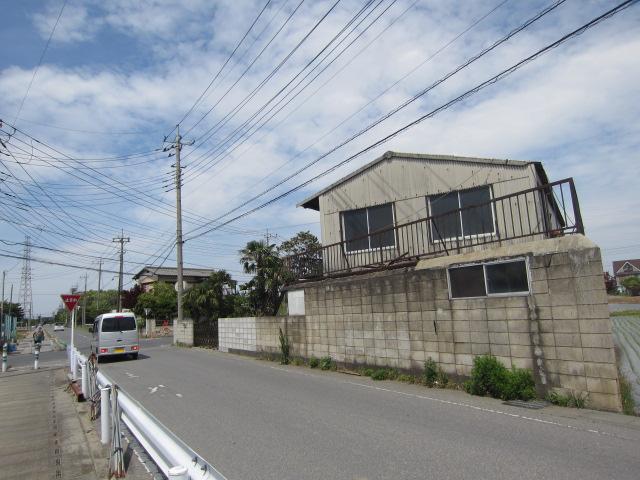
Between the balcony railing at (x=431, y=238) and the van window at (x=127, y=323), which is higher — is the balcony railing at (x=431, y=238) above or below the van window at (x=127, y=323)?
above

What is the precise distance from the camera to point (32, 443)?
6.95 m

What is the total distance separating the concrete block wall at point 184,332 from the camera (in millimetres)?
25984

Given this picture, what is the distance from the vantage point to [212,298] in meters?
30.3

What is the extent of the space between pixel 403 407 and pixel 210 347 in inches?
711

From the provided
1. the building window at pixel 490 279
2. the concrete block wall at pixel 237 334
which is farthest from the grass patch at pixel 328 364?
the building window at pixel 490 279

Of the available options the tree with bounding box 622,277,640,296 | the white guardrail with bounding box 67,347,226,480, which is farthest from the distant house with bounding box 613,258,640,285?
the white guardrail with bounding box 67,347,226,480

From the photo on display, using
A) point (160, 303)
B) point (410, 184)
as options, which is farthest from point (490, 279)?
point (160, 303)

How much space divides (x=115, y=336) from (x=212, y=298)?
1090cm

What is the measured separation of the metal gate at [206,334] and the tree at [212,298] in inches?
180

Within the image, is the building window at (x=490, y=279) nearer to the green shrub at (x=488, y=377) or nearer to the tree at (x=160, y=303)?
the green shrub at (x=488, y=377)

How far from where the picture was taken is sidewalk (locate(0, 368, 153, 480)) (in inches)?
220

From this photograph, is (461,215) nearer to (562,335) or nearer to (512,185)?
(512,185)

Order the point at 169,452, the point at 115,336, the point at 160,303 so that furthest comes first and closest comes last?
the point at 160,303, the point at 115,336, the point at 169,452

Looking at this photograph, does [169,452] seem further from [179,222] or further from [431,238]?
[179,222]
